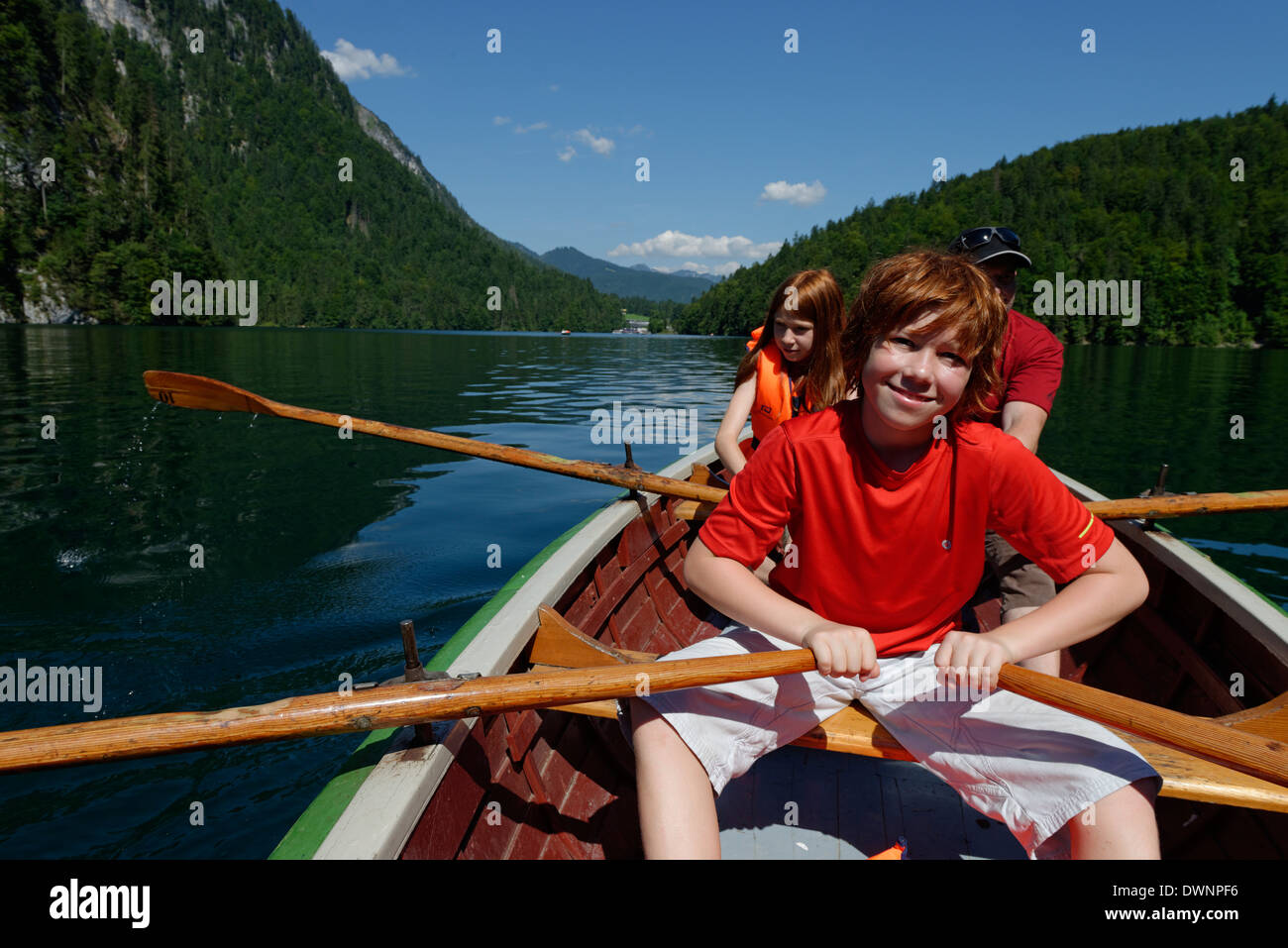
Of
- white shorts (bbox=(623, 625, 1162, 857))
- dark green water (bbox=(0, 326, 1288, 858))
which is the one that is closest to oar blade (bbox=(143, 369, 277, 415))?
dark green water (bbox=(0, 326, 1288, 858))

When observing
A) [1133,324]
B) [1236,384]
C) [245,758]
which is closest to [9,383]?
[245,758]

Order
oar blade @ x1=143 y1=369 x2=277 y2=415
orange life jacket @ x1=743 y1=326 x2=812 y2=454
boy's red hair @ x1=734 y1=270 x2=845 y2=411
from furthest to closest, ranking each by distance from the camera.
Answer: oar blade @ x1=143 y1=369 x2=277 y2=415 → orange life jacket @ x1=743 y1=326 x2=812 y2=454 → boy's red hair @ x1=734 y1=270 x2=845 y2=411

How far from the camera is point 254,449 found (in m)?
12.0

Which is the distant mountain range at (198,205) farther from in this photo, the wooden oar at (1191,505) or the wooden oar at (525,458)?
the wooden oar at (1191,505)

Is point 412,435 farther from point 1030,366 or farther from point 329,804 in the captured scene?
point 1030,366

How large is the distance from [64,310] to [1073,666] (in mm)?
85051

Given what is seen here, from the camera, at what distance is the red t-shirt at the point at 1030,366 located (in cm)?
390

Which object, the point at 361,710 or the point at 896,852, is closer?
the point at 361,710

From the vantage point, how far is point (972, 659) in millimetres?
2045

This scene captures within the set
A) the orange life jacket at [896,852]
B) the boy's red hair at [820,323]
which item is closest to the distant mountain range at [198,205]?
the boy's red hair at [820,323]

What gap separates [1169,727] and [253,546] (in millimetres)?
7797

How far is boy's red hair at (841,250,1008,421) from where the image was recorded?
2068 mm

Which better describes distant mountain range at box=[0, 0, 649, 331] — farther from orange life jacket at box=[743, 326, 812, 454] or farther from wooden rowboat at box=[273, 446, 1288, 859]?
wooden rowboat at box=[273, 446, 1288, 859]

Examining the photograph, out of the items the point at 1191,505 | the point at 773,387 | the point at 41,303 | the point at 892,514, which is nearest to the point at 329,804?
the point at 892,514
